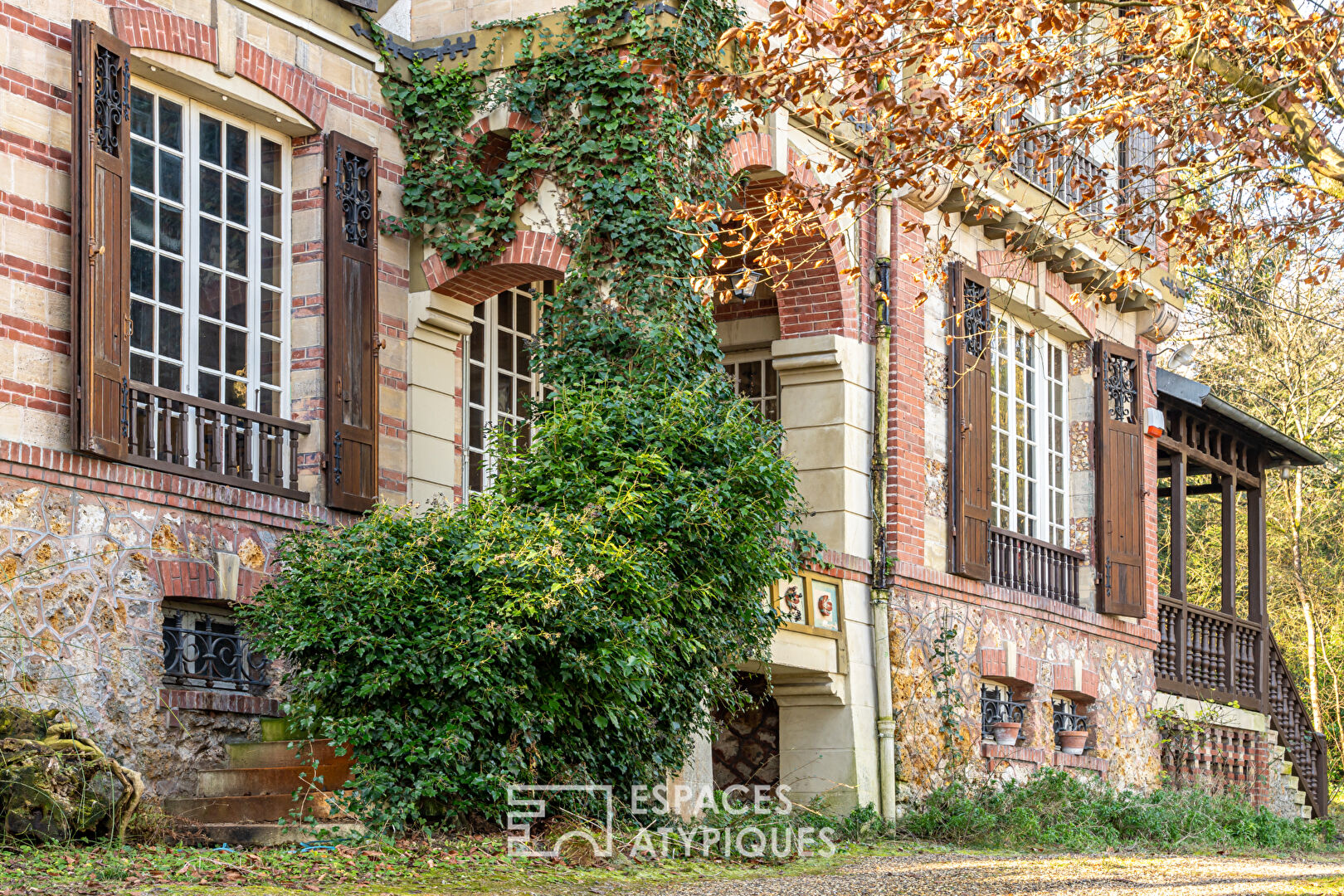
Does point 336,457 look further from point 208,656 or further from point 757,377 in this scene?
point 757,377

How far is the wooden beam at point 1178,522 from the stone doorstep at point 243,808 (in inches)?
464

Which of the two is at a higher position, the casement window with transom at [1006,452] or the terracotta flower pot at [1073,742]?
the casement window with transom at [1006,452]

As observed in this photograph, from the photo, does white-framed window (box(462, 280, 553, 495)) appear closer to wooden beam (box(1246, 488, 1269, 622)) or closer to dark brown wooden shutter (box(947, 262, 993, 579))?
dark brown wooden shutter (box(947, 262, 993, 579))

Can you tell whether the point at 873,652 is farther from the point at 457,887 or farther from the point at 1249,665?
the point at 1249,665

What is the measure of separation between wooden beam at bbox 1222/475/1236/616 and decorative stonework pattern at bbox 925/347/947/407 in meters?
6.52

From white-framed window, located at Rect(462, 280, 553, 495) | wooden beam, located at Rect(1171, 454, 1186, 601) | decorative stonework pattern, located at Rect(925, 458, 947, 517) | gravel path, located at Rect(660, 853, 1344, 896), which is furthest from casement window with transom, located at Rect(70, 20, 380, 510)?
wooden beam, located at Rect(1171, 454, 1186, 601)

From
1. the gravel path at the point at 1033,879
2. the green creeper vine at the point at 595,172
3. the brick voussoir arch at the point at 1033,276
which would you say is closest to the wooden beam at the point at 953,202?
the brick voussoir arch at the point at 1033,276

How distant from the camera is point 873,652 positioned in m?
13.4

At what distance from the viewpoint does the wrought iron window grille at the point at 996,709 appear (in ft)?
48.8

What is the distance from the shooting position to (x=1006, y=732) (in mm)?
14805

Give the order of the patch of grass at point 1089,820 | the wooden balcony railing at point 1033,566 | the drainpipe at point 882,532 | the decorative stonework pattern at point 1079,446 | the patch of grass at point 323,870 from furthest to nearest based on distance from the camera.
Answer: the decorative stonework pattern at point 1079,446 → the wooden balcony railing at point 1033,566 → the drainpipe at point 882,532 → the patch of grass at point 1089,820 → the patch of grass at point 323,870

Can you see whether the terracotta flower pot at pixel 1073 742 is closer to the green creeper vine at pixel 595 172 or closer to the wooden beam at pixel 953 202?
the wooden beam at pixel 953 202

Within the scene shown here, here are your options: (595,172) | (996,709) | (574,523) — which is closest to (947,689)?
(996,709)

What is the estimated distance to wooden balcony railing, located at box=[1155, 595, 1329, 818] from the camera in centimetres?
1830
